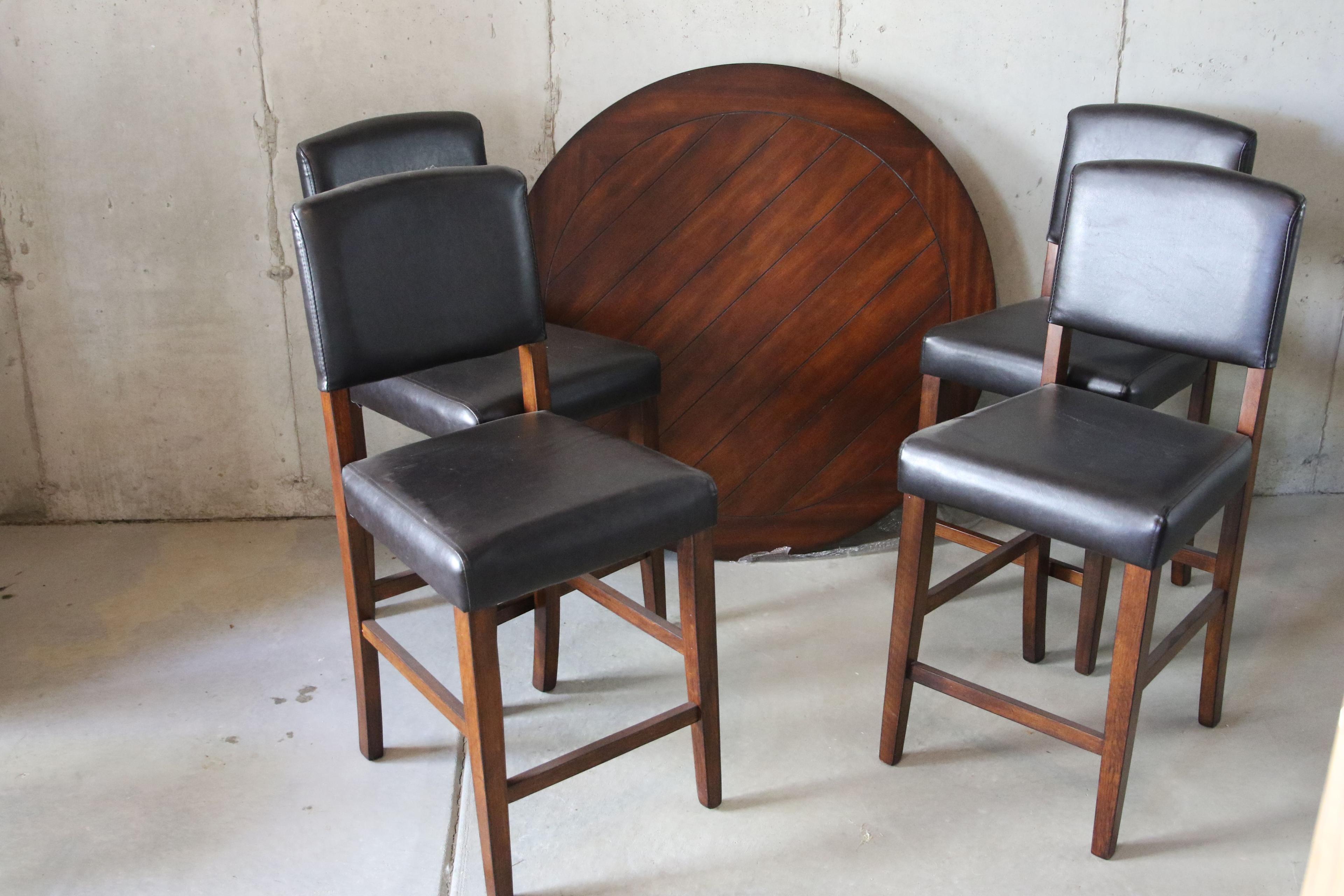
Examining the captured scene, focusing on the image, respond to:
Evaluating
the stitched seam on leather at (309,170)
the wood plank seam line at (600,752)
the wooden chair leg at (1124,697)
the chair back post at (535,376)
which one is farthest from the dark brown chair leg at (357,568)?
the wooden chair leg at (1124,697)

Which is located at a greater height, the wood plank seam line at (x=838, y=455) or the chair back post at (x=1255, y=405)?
the chair back post at (x=1255, y=405)

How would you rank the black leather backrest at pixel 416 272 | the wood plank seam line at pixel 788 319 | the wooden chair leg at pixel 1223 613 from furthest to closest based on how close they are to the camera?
1. the wood plank seam line at pixel 788 319
2. the wooden chair leg at pixel 1223 613
3. the black leather backrest at pixel 416 272

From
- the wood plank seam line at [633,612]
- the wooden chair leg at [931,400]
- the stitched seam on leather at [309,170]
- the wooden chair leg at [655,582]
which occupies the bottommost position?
the wooden chair leg at [655,582]

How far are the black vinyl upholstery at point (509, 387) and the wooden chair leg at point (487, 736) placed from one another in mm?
585

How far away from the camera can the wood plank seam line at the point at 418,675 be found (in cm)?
189

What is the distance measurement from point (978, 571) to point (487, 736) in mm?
1096

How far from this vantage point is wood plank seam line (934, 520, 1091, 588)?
2543mm

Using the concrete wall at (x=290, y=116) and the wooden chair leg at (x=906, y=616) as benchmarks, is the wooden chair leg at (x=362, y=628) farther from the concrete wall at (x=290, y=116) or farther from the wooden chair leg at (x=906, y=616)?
the concrete wall at (x=290, y=116)

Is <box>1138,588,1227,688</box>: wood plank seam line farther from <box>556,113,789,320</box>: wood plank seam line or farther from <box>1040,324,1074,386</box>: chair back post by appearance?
<box>556,113,789,320</box>: wood plank seam line

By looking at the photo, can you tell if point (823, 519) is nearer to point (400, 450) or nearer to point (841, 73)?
point (841, 73)

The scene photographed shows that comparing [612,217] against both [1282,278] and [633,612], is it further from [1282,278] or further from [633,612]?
[1282,278]

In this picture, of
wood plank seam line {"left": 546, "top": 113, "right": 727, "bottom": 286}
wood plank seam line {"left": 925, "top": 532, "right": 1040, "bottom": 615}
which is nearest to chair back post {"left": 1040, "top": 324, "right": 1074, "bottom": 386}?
wood plank seam line {"left": 925, "top": 532, "right": 1040, "bottom": 615}

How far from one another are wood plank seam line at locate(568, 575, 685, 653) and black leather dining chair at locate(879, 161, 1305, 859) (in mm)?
427

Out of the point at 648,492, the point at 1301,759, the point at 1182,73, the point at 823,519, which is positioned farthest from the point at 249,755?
the point at 1182,73
